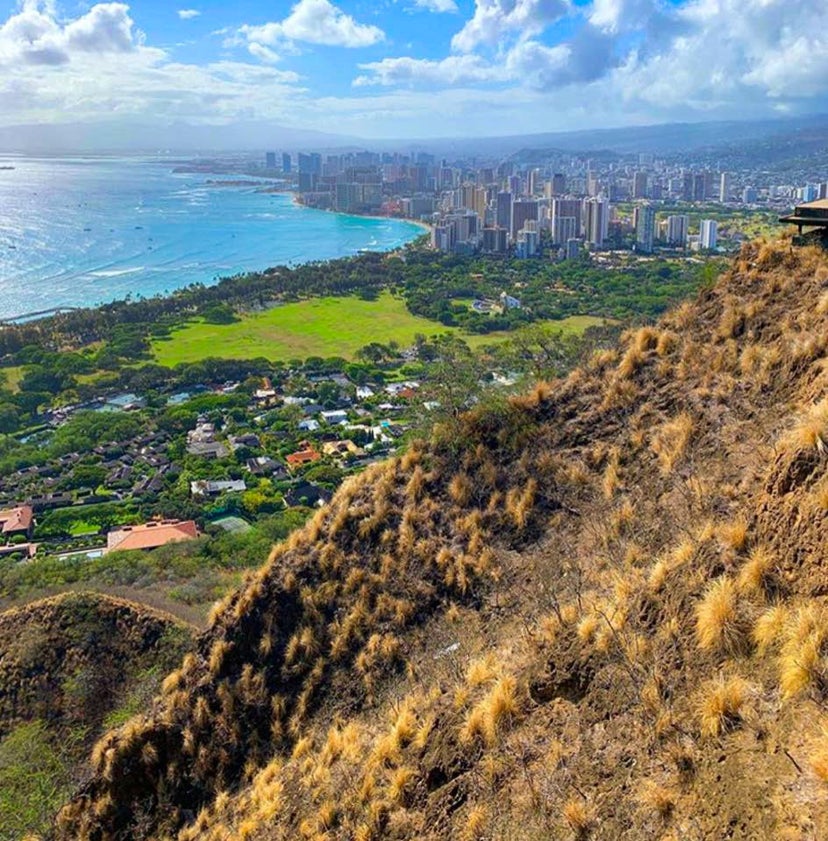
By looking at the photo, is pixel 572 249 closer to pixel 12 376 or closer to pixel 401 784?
pixel 12 376

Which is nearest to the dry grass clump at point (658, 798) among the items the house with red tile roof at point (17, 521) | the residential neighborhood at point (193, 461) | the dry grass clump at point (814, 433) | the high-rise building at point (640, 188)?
the dry grass clump at point (814, 433)

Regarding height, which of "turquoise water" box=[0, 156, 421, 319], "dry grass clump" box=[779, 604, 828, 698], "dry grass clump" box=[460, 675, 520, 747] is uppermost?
"dry grass clump" box=[779, 604, 828, 698]

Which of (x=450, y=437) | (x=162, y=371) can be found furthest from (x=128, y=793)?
(x=162, y=371)

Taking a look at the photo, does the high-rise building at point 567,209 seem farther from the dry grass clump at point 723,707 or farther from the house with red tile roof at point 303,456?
the dry grass clump at point 723,707

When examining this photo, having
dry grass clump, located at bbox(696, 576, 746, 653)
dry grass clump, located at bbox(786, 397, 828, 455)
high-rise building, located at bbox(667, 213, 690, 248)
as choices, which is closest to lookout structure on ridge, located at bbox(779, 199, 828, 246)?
dry grass clump, located at bbox(786, 397, 828, 455)

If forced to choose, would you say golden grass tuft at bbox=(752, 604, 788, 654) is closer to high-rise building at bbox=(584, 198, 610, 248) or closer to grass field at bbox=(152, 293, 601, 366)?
grass field at bbox=(152, 293, 601, 366)

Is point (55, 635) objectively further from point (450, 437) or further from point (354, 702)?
point (450, 437)
